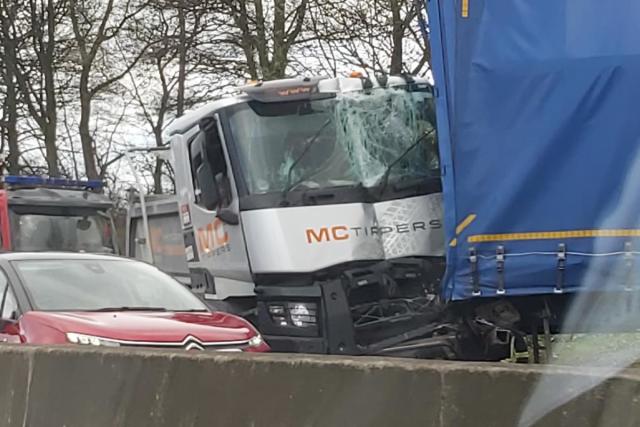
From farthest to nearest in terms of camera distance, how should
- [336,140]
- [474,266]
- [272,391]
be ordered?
1. [336,140]
2. [474,266]
3. [272,391]

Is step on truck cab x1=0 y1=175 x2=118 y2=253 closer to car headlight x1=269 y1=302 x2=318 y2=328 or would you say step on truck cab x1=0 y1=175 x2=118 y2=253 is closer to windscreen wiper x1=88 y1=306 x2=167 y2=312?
car headlight x1=269 y1=302 x2=318 y2=328

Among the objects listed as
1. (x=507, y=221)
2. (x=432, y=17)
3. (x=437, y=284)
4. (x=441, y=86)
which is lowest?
(x=437, y=284)

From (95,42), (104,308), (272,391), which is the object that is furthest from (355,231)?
(95,42)

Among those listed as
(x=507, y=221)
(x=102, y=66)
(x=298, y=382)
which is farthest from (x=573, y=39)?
(x=102, y=66)

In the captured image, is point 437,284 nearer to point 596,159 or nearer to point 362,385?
point 596,159

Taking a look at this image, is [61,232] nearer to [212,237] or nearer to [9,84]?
[212,237]

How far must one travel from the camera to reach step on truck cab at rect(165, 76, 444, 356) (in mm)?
8133

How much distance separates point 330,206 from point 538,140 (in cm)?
205

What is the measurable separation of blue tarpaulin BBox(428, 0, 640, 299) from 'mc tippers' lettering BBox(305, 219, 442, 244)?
42.2 inches

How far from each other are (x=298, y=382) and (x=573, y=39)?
3.85 m

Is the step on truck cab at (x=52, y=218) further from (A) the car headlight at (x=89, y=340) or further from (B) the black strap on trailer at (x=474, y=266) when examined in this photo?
(B) the black strap on trailer at (x=474, y=266)

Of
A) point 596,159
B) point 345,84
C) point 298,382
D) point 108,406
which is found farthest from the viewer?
point 345,84

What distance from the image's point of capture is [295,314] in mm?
8383

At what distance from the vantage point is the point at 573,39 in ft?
22.5
